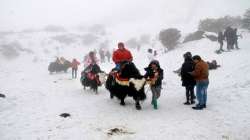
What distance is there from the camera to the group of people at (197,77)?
9820 mm

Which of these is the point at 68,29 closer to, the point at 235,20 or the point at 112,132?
the point at 235,20

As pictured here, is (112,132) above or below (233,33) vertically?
below

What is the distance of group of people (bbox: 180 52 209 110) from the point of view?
982cm

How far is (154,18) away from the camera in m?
85.1

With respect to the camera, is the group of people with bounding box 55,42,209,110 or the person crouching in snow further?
the person crouching in snow

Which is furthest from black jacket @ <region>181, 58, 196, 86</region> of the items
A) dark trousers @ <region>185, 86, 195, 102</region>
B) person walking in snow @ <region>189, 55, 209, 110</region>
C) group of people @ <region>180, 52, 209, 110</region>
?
person walking in snow @ <region>189, 55, 209, 110</region>

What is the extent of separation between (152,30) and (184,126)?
65.8 meters

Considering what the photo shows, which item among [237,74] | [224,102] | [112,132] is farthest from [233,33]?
[112,132]

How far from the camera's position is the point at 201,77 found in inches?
388

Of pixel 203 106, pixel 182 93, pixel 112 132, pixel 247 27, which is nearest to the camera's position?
pixel 112 132

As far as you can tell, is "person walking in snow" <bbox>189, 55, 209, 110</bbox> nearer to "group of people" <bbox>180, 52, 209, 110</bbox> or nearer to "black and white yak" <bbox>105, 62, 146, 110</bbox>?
"group of people" <bbox>180, 52, 209, 110</bbox>

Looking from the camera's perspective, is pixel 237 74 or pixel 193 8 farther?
pixel 193 8

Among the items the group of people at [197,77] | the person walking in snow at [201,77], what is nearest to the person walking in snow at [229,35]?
the group of people at [197,77]

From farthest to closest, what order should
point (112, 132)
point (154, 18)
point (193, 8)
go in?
point (154, 18) < point (193, 8) < point (112, 132)
